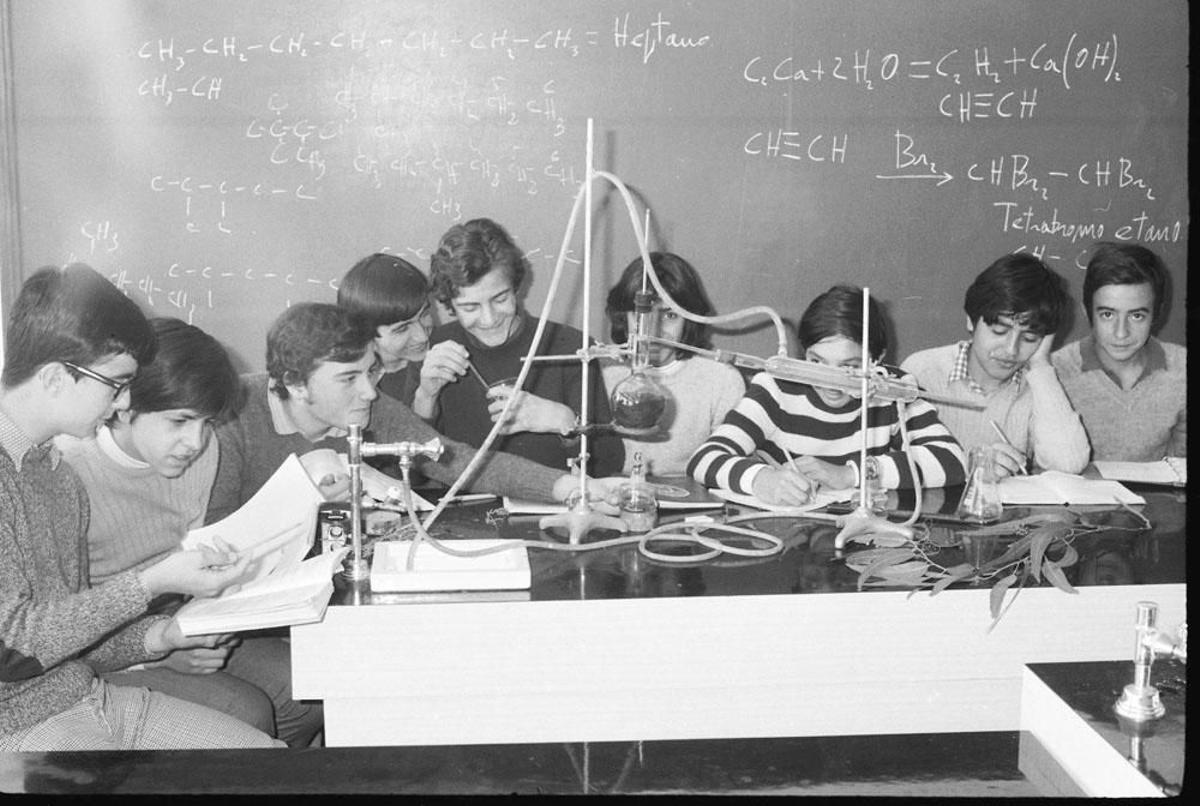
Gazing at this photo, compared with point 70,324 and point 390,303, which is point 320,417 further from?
point 70,324

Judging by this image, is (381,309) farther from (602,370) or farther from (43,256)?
(43,256)

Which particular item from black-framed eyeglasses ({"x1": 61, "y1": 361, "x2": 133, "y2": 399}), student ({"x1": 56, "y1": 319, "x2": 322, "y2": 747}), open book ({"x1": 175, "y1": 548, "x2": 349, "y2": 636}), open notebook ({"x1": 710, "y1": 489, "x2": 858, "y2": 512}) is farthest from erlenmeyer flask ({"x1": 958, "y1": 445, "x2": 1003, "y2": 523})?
black-framed eyeglasses ({"x1": 61, "y1": 361, "x2": 133, "y2": 399})

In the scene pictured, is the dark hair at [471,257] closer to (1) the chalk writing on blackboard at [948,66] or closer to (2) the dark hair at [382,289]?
(2) the dark hair at [382,289]

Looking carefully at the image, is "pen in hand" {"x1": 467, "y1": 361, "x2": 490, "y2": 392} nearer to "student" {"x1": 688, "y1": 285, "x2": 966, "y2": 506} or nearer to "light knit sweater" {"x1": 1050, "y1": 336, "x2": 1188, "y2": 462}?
"student" {"x1": 688, "y1": 285, "x2": 966, "y2": 506}

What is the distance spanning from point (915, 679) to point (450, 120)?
172 cm

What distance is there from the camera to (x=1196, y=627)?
62.6 inches

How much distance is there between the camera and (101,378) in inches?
104

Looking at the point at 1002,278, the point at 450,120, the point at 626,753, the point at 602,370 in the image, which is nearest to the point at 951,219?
the point at 1002,278

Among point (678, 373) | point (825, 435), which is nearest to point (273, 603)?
point (678, 373)

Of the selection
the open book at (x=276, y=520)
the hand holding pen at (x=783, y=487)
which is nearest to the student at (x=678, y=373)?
the hand holding pen at (x=783, y=487)

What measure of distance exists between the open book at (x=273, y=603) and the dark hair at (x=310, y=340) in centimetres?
77

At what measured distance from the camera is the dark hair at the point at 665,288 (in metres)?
3.24

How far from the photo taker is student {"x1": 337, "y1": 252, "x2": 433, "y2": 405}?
3232mm

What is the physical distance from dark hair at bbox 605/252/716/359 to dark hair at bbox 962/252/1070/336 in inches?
29.3
